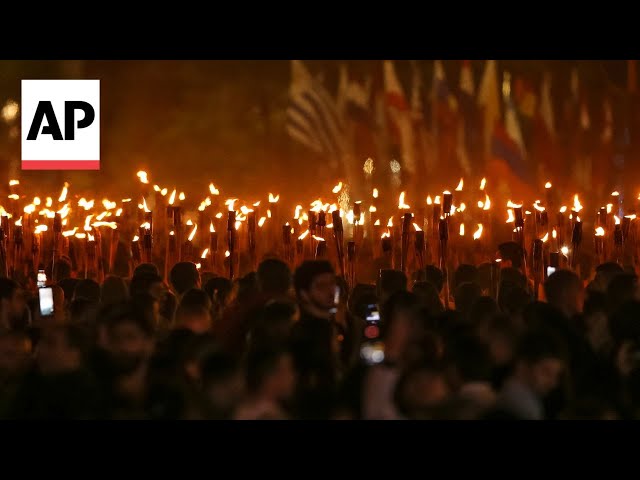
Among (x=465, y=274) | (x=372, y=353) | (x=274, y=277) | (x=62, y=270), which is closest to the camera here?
(x=372, y=353)

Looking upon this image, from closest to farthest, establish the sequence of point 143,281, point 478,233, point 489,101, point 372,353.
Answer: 1. point 372,353
2. point 143,281
3. point 478,233
4. point 489,101

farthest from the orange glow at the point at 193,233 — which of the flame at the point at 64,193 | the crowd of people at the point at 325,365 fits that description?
the crowd of people at the point at 325,365

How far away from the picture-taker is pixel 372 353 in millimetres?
5441

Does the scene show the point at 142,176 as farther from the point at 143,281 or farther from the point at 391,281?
the point at 391,281

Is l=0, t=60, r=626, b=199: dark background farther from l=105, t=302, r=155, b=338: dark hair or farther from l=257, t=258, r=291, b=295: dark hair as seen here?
l=105, t=302, r=155, b=338: dark hair

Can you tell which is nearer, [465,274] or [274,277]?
[274,277]

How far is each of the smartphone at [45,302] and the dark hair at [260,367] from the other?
308 centimetres

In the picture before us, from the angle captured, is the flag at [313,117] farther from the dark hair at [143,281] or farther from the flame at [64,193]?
the dark hair at [143,281]

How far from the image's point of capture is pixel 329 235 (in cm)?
1296

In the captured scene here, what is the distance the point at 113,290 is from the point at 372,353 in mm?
2655

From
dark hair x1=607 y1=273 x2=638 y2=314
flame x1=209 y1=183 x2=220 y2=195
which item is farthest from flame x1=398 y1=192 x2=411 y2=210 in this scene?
dark hair x1=607 y1=273 x2=638 y2=314

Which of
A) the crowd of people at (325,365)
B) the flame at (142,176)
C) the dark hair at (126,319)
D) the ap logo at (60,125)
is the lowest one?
the crowd of people at (325,365)

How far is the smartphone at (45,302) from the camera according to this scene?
7.09m

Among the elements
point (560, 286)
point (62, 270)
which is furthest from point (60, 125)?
point (560, 286)
